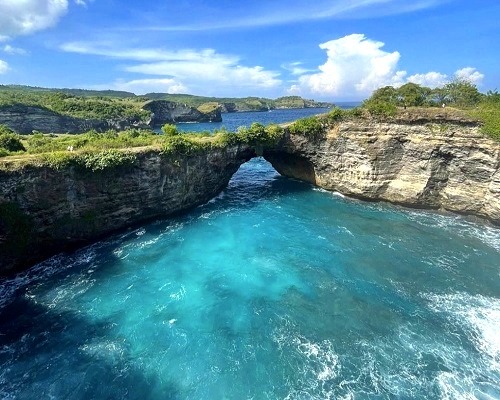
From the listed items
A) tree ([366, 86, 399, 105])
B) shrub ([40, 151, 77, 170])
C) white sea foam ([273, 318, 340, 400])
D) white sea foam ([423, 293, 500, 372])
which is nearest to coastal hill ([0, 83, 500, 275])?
shrub ([40, 151, 77, 170])

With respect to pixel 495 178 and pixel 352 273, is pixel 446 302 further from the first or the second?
pixel 495 178

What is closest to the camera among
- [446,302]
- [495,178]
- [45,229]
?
[446,302]

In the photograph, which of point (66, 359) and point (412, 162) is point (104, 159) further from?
point (412, 162)

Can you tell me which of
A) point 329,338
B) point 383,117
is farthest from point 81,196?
point 383,117

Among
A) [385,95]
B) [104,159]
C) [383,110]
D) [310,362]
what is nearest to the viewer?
[310,362]

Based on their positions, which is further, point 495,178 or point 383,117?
point 383,117

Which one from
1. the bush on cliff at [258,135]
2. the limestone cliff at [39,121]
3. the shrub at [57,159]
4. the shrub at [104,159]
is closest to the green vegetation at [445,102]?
the bush on cliff at [258,135]

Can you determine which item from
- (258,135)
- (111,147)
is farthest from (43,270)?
(258,135)
